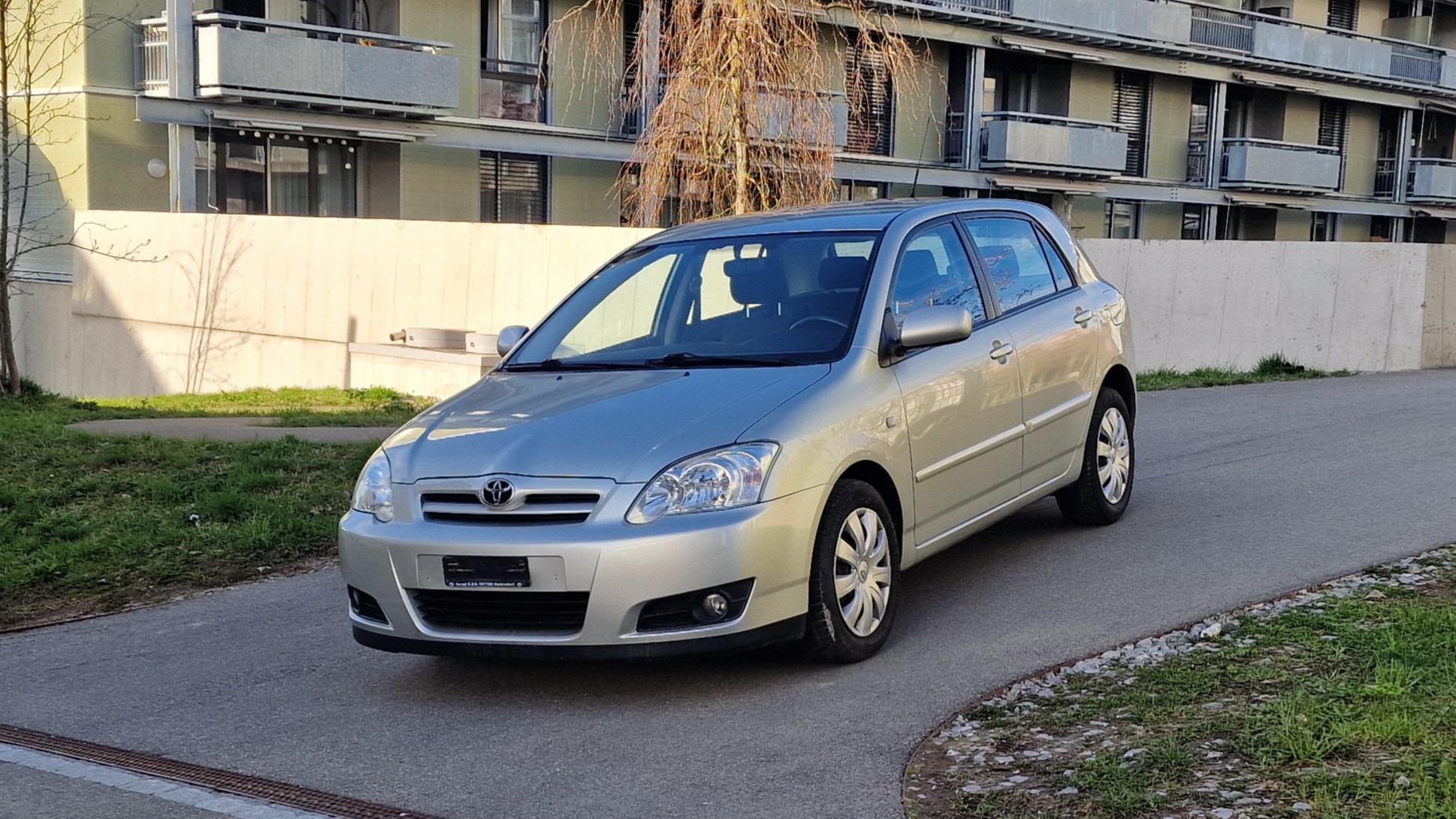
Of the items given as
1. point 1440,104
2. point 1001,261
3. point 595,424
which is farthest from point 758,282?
point 1440,104

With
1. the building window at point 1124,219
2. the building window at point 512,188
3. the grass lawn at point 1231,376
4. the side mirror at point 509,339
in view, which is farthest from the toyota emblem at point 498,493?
the building window at point 1124,219

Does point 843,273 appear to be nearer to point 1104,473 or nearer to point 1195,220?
point 1104,473

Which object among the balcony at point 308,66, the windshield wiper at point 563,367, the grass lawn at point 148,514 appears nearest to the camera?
the windshield wiper at point 563,367

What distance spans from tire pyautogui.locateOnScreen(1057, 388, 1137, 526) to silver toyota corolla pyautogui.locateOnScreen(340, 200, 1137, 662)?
0.97 feet

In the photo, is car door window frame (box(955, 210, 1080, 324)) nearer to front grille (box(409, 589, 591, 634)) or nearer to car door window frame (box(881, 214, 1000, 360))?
car door window frame (box(881, 214, 1000, 360))

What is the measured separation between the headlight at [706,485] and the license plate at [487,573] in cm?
41

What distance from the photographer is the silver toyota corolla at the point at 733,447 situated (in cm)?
519

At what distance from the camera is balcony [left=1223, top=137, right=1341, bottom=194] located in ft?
119

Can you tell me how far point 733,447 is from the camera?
5297 millimetres

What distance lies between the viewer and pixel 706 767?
4684mm

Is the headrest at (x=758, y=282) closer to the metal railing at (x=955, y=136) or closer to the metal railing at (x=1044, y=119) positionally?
the metal railing at (x=1044, y=119)

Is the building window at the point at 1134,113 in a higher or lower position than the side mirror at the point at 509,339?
higher

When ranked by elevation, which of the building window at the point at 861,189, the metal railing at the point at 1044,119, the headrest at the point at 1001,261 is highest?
the metal railing at the point at 1044,119

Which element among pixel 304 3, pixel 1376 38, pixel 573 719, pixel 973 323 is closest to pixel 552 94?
pixel 304 3
